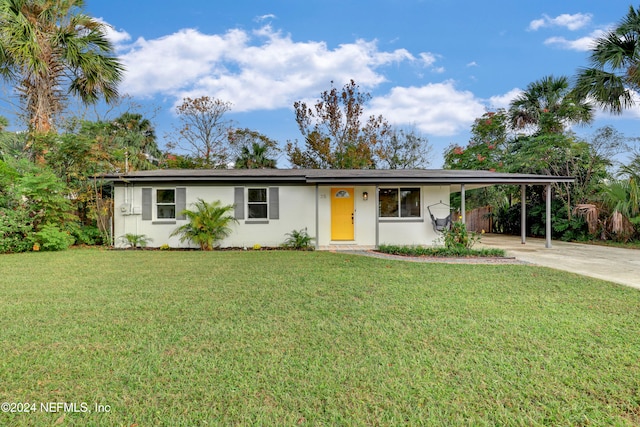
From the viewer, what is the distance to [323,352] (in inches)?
116

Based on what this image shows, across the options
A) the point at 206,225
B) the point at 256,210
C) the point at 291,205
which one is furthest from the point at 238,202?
the point at 291,205

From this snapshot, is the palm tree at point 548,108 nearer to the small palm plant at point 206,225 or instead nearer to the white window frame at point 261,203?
the white window frame at point 261,203

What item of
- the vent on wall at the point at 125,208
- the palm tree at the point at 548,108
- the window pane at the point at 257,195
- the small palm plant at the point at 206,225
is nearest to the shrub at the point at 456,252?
the window pane at the point at 257,195

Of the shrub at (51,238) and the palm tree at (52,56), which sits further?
the palm tree at (52,56)

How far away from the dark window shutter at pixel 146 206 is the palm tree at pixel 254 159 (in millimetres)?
9504

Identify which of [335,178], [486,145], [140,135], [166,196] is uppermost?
[140,135]

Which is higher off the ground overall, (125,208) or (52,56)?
(52,56)

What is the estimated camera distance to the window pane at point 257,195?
1097 cm

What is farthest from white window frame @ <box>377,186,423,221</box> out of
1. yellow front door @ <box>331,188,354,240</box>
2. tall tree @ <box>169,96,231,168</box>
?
tall tree @ <box>169,96,231,168</box>

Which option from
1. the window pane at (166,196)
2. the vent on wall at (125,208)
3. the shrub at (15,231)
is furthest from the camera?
the window pane at (166,196)

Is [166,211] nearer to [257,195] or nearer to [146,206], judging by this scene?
[146,206]

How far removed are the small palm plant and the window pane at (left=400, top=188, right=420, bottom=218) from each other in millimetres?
5860

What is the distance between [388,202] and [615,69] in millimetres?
8458

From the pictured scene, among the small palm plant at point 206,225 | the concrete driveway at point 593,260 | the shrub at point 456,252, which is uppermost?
the small palm plant at point 206,225
